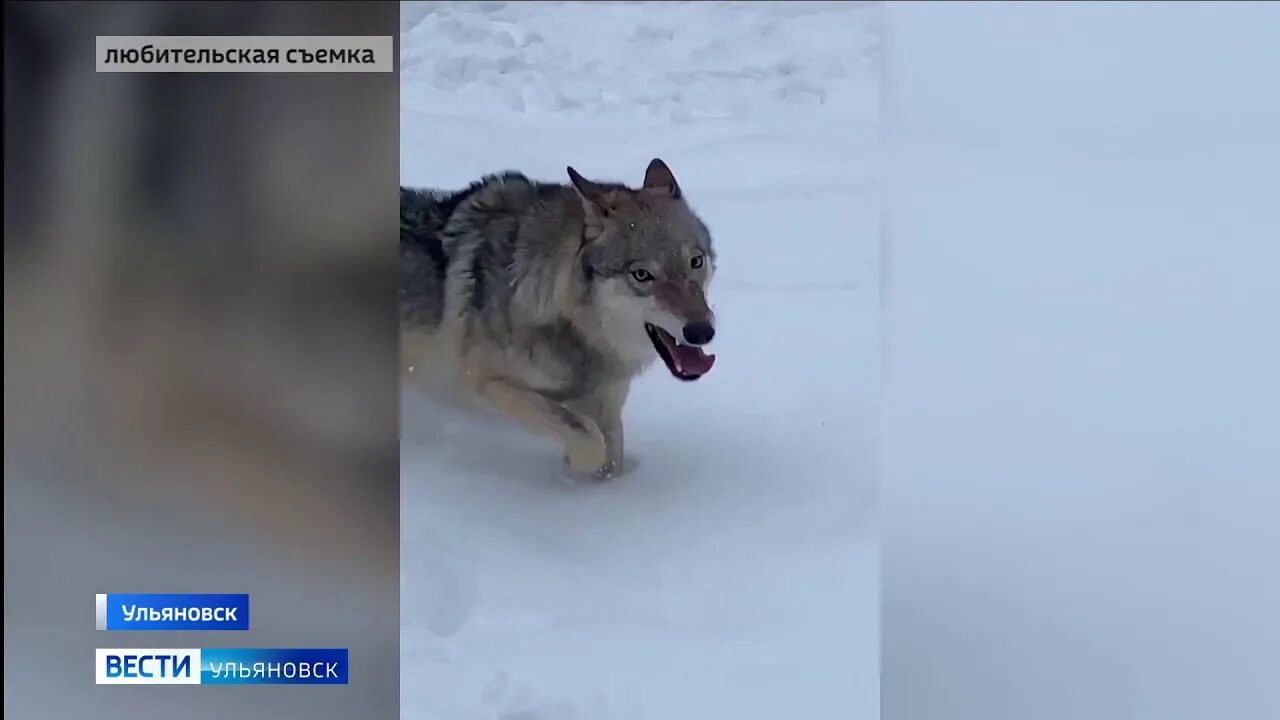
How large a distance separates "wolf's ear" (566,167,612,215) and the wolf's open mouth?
19 centimetres

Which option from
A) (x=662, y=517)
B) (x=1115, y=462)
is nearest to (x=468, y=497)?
(x=662, y=517)

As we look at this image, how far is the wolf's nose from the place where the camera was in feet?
4.36

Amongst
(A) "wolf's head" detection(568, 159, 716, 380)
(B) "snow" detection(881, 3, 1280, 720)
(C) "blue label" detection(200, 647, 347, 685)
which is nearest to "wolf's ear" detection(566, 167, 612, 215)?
(A) "wolf's head" detection(568, 159, 716, 380)

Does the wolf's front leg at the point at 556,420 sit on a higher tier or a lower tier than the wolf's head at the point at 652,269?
lower

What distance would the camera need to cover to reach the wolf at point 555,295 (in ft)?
4.40

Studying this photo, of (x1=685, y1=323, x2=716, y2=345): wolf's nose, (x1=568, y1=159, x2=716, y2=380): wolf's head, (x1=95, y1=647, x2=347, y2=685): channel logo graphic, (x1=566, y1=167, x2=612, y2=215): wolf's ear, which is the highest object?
(x1=566, y1=167, x2=612, y2=215): wolf's ear

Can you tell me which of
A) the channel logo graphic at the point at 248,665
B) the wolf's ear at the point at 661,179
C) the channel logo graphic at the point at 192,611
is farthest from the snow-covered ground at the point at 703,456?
the channel logo graphic at the point at 192,611

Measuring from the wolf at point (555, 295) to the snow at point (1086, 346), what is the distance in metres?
0.34

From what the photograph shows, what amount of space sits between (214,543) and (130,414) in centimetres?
23

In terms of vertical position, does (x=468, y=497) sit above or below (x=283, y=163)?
below

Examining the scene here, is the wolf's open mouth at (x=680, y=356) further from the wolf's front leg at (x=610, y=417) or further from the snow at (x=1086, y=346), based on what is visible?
the snow at (x=1086, y=346)

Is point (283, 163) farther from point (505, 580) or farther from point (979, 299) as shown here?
point (979, 299)

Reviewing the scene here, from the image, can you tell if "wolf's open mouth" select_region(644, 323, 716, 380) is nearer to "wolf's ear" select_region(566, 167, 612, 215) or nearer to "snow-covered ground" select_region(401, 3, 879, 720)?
"snow-covered ground" select_region(401, 3, 879, 720)

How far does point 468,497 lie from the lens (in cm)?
136
